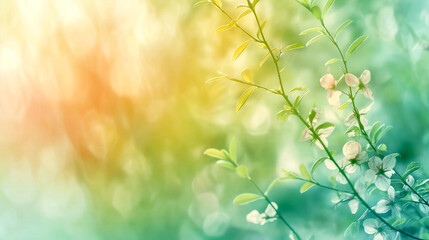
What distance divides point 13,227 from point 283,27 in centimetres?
61

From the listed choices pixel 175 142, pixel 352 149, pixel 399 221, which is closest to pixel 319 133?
pixel 352 149

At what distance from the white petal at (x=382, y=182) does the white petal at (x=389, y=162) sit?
12mm

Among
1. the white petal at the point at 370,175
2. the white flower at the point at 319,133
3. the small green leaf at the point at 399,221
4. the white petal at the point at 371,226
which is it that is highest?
the white flower at the point at 319,133

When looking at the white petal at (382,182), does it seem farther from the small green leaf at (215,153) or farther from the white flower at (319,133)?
the small green leaf at (215,153)

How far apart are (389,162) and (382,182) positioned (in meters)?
0.03

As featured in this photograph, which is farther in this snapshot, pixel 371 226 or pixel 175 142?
pixel 175 142

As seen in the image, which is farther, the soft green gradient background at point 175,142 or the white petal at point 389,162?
the soft green gradient background at point 175,142

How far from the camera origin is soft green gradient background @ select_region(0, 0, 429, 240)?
0.75m

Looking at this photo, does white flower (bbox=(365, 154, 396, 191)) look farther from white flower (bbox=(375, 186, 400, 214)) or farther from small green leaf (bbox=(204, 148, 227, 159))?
small green leaf (bbox=(204, 148, 227, 159))

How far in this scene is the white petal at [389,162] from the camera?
1.68 feet

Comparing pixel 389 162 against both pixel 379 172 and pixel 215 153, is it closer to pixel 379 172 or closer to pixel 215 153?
pixel 379 172

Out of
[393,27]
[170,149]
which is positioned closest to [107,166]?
[170,149]

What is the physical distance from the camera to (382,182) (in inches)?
20.5

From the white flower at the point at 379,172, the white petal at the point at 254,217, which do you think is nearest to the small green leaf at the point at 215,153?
the white petal at the point at 254,217
